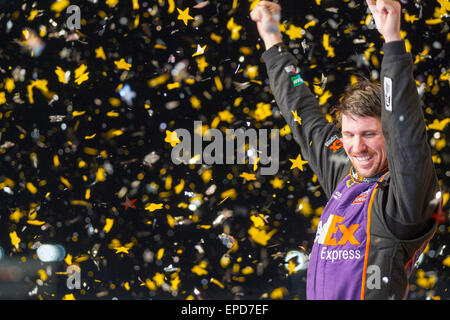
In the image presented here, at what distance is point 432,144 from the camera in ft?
4.42

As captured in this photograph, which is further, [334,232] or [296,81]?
[296,81]

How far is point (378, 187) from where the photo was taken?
0.85m

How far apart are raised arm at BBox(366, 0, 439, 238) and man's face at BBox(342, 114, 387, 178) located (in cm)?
11

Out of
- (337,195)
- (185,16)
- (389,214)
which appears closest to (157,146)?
(185,16)

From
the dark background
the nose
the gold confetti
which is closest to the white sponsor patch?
the nose

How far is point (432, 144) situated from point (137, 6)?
98cm

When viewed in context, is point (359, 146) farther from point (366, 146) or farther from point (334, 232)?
point (334, 232)

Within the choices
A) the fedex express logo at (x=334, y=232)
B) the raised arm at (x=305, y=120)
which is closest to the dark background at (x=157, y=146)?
the raised arm at (x=305, y=120)

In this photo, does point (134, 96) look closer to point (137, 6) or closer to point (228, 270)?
point (137, 6)

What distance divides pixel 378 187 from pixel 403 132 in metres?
0.15

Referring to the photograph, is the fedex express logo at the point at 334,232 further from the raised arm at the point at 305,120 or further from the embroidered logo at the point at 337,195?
the raised arm at the point at 305,120

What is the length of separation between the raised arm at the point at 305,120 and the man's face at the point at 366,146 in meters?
0.11

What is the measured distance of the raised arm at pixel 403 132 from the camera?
2.37 feet

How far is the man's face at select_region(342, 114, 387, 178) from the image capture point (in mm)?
888
